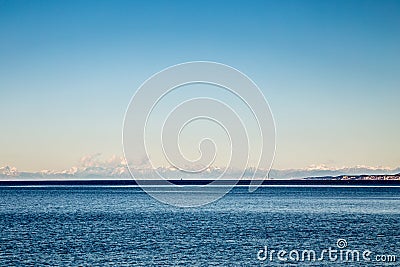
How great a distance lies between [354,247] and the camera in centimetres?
4375

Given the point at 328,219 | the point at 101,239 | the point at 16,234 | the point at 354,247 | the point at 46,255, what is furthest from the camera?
the point at 328,219

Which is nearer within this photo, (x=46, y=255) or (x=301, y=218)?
(x=46, y=255)

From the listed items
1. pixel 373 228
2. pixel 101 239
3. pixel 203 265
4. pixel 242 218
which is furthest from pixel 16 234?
pixel 373 228

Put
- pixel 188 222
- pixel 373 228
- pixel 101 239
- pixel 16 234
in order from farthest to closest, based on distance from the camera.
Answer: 1. pixel 188 222
2. pixel 373 228
3. pixel 16 234
4. pixel 101 239

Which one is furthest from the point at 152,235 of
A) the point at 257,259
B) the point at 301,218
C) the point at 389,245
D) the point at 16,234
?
the point at 301,218

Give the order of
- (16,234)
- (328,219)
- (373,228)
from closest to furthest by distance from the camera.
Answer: (16,234) < (373,228) < (328,219)

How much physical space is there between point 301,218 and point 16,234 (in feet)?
108

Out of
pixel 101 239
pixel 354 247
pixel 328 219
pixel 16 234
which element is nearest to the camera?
pixel 354 247

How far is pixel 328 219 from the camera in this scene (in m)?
68.6

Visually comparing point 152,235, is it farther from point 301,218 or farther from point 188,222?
point 301,218

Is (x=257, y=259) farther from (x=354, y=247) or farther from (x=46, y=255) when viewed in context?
(x=46, y=255)

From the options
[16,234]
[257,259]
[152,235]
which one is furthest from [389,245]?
[16,234]

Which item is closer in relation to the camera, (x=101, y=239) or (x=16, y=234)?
(x=101, y=239)

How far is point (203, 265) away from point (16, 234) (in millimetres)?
22677
